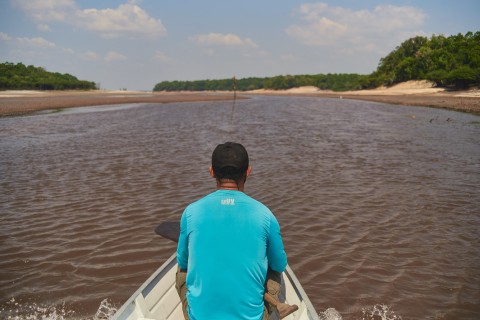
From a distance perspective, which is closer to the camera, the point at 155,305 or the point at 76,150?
the point at 155,305

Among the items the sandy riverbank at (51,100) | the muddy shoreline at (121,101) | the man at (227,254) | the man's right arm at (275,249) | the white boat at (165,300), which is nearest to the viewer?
the man at (227,254)

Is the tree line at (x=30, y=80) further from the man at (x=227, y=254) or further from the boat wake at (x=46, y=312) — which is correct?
the man at (x=227, y=254)

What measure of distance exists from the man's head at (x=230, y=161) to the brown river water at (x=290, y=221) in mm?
2511

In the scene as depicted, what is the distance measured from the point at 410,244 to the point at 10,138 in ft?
53.5

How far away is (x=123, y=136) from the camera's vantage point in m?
16.8

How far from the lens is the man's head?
8.32 feet

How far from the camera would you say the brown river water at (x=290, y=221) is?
445cm

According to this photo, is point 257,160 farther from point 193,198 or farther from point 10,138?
point 10,138

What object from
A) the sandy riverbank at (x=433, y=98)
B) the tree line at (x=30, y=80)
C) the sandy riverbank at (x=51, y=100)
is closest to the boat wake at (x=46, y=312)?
the sandy riverbank at (x=51, y=100)

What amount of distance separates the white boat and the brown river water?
98 centimetres

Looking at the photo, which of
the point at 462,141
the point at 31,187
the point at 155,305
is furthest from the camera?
the point at 462,141

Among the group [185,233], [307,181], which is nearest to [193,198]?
[307,181]

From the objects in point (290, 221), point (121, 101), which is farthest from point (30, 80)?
point (290, 221)

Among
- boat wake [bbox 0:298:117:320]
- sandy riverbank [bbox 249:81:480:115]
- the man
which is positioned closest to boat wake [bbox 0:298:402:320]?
boat wake [bbox 0:298:117:320]
